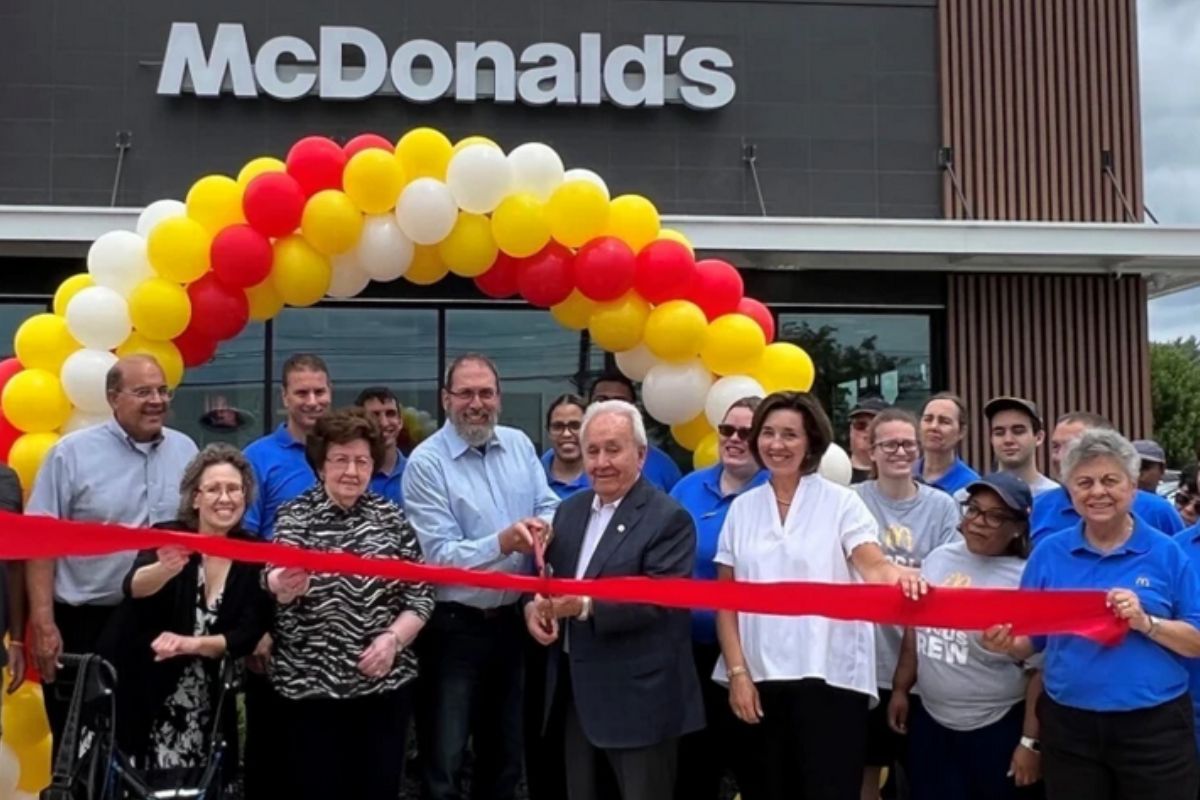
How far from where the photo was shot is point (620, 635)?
3.81m

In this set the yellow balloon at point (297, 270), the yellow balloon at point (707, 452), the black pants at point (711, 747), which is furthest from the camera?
the yellow balloon at point (707, 452)

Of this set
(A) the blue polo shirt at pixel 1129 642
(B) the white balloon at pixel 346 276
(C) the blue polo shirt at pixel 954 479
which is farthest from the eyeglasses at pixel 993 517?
(B) the white balloon at pixel 346 276

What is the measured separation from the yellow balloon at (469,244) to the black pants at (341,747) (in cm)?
221

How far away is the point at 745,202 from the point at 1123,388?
381 cm

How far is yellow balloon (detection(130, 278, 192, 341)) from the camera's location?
5.30m

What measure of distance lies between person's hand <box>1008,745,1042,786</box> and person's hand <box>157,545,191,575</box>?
281 centimetres

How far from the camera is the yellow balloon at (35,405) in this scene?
5.20 m

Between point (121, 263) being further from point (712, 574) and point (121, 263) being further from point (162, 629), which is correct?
point (712, 574)

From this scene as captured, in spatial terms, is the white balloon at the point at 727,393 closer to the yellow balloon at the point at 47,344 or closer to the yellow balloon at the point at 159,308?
the yellow balloon at the point at 159,308

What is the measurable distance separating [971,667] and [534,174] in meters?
2.81

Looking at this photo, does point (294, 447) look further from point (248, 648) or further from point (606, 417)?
point (606, 417)

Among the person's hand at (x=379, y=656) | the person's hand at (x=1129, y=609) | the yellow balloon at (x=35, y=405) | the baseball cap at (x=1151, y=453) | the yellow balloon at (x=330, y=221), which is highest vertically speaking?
the yellow balloon at (x=330, y=221)

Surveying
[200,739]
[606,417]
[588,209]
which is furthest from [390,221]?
[200,739]

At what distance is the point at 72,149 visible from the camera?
10016mm
